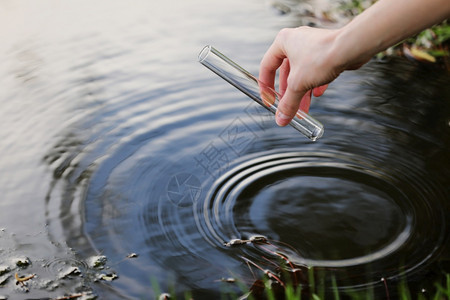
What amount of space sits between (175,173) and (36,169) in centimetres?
75

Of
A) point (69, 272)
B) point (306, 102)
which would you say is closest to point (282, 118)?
point (306, 102)

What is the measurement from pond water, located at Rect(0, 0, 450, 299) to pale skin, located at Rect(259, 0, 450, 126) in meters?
0.74

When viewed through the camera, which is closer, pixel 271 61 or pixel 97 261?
pixel 271 61

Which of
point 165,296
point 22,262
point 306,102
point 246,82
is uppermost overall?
point 246,82

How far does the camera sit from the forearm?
176 cm

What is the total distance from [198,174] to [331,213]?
Answer: 726 mm

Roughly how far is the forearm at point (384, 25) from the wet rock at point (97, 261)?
50.6 inches

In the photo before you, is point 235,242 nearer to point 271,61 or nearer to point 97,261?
point 97,261

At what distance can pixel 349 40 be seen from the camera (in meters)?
1.84

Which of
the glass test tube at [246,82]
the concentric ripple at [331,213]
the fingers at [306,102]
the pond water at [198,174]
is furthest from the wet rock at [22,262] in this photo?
the fingers at [306,102]

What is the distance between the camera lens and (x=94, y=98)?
378 cm

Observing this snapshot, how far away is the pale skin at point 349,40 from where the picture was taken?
1.77m

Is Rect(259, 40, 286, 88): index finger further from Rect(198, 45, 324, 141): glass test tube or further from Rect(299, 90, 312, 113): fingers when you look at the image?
Rect(299, 90, 312, 113): fingers

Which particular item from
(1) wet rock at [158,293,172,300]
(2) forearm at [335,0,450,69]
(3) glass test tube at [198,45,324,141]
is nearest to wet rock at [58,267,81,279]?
(1) wet rock at [158,293,172,300]
